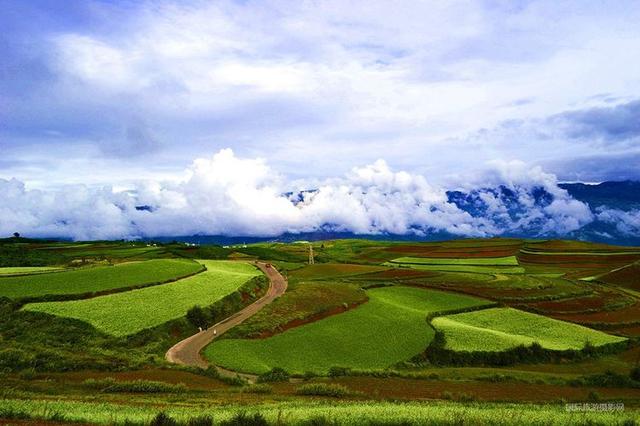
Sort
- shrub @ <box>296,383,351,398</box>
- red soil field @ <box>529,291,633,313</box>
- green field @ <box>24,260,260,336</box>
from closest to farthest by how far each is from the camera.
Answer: shrub @ <box>296,383,351,398</box>, green field @ <box>24,260,260,336</box>, red soil field @ <box>529,291,633,313</box>

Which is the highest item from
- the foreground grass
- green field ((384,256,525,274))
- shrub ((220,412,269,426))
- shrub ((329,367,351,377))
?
shrub ((220,412,269,426))

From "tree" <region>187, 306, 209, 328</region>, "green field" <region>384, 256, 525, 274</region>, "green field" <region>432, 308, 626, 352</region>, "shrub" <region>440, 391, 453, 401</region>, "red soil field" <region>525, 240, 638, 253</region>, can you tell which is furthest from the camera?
"red soil field" <region>525, 240, 638, 253</region>

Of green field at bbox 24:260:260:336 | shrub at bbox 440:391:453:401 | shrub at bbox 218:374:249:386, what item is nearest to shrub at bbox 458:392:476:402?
shrub at bbox 440:391:453:401

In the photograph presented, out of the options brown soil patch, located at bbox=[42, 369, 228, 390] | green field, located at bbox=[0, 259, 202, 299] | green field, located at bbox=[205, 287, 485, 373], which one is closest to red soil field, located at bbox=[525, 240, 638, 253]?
green field, located at bbox=[205, 287, 485, 373]

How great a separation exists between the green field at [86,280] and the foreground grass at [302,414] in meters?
34.0

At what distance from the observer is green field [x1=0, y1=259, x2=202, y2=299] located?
54000 mm

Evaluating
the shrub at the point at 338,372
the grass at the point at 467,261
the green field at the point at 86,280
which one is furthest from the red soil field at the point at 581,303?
the green field at the point at 86,280

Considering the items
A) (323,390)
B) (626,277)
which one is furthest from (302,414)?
(626,277)

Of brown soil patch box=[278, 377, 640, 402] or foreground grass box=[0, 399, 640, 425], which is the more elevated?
foreground grass box=[0, 399, 640, 425]

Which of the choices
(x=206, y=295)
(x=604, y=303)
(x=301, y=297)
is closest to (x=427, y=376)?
(x=301, y=297)

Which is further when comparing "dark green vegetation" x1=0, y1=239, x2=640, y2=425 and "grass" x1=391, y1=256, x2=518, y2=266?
"grass" x1=391, y1=256, x2=518, y2=266

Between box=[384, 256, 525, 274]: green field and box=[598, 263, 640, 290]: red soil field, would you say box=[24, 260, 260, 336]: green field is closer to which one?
box=[384, 256, 525, 274]: green field

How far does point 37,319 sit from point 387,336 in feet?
122

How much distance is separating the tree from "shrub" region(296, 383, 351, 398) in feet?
84.8
